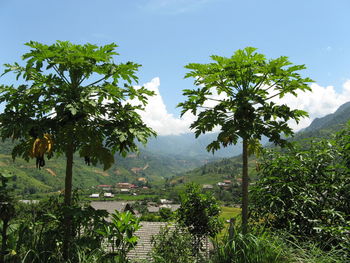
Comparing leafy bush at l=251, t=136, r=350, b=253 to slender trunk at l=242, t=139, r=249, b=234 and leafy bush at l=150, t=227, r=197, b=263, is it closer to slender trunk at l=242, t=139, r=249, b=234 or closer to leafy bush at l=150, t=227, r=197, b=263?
slender trunk at l=242, t=139, r=249, b=234

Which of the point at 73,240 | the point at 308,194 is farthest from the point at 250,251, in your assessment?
the point at 73,240

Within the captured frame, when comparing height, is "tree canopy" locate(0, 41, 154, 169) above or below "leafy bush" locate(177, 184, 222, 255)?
above

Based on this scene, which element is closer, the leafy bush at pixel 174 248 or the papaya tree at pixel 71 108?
the papaya tree at pixel 71 108

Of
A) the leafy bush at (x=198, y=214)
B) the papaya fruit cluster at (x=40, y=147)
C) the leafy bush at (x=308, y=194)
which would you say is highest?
the papaya fruit cluster at (x=40, y=147)

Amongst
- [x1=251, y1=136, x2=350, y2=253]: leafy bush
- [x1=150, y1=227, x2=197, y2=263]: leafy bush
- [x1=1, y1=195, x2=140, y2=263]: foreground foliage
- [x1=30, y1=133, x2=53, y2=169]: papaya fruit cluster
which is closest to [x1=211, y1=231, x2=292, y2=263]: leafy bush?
[x1=251, y1=136, x2=350, y2=253]: leafy bush

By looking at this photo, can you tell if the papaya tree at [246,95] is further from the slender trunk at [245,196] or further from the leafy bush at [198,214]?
Result: the leafy bush at [198,214]

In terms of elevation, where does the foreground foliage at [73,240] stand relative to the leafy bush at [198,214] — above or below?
above

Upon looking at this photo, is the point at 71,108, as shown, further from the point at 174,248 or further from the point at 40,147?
the point at 174,248

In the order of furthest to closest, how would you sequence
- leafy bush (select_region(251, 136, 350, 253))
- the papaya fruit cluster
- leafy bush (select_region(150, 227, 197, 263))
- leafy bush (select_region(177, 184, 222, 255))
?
leafy bush (select_region(177, 184, 222, 255))
leafy bush (select_region(150, 227, 197, 263))
leafy bush (select_region(251, 136, 350, 253))
the papaya fruit cluster

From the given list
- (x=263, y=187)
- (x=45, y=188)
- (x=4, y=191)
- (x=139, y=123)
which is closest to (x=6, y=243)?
(x=4, y=191)

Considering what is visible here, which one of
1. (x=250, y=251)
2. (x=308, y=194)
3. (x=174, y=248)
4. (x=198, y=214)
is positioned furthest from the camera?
(x=198, y=214)

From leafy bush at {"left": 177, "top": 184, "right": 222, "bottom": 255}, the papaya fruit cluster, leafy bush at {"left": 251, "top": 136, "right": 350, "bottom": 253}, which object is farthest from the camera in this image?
leafy bush at {"left": 177, "top": 184, "right": 222, "bottom": 255}

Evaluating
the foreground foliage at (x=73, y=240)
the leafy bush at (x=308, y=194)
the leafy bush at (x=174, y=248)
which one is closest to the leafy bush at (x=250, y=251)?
the leafy bush at (x=308, y=194)

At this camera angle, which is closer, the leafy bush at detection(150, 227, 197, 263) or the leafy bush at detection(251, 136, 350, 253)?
the leafy bush at detection(251, 136, 350, 253)
